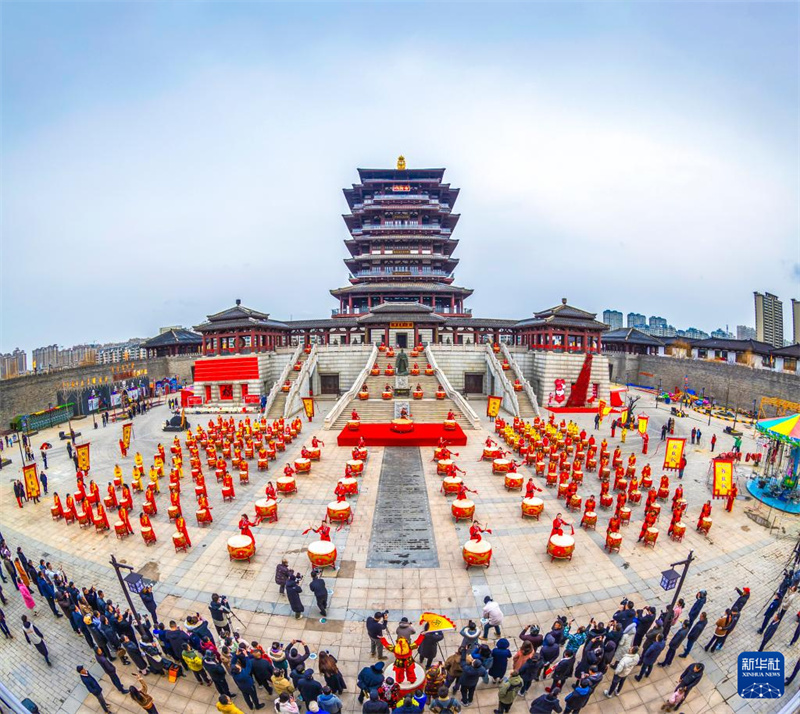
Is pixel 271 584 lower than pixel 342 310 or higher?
lower

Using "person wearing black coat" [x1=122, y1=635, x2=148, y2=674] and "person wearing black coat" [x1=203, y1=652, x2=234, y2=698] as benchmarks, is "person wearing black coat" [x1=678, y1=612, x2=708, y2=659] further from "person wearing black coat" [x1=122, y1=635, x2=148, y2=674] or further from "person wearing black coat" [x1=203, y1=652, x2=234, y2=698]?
"person wearing black coat" [x1=122, y1=635, x2=148, y2=674]

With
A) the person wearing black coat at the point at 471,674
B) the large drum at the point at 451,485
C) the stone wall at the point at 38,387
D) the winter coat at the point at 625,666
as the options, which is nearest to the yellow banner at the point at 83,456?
the stone wall at the point at 38,387

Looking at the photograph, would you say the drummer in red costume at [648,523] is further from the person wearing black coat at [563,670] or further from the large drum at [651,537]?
the person wearing black coat at [563,670]

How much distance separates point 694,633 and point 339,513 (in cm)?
1027

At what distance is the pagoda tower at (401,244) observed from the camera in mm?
45531

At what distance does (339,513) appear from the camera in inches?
531

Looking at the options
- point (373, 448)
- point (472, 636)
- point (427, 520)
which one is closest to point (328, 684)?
point (472, 636)

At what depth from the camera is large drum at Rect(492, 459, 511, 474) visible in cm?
1758

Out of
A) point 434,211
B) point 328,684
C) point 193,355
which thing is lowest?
point 328,684

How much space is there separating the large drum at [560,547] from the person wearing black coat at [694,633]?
3.18 m

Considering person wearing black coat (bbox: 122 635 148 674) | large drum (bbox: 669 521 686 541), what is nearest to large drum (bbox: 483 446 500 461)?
large drum (bbox: 669 521 686 541)

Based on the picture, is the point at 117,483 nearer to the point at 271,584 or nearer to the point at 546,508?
the point at 271,584

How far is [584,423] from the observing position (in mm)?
29047

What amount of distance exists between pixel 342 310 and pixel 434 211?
1779 centimetres
